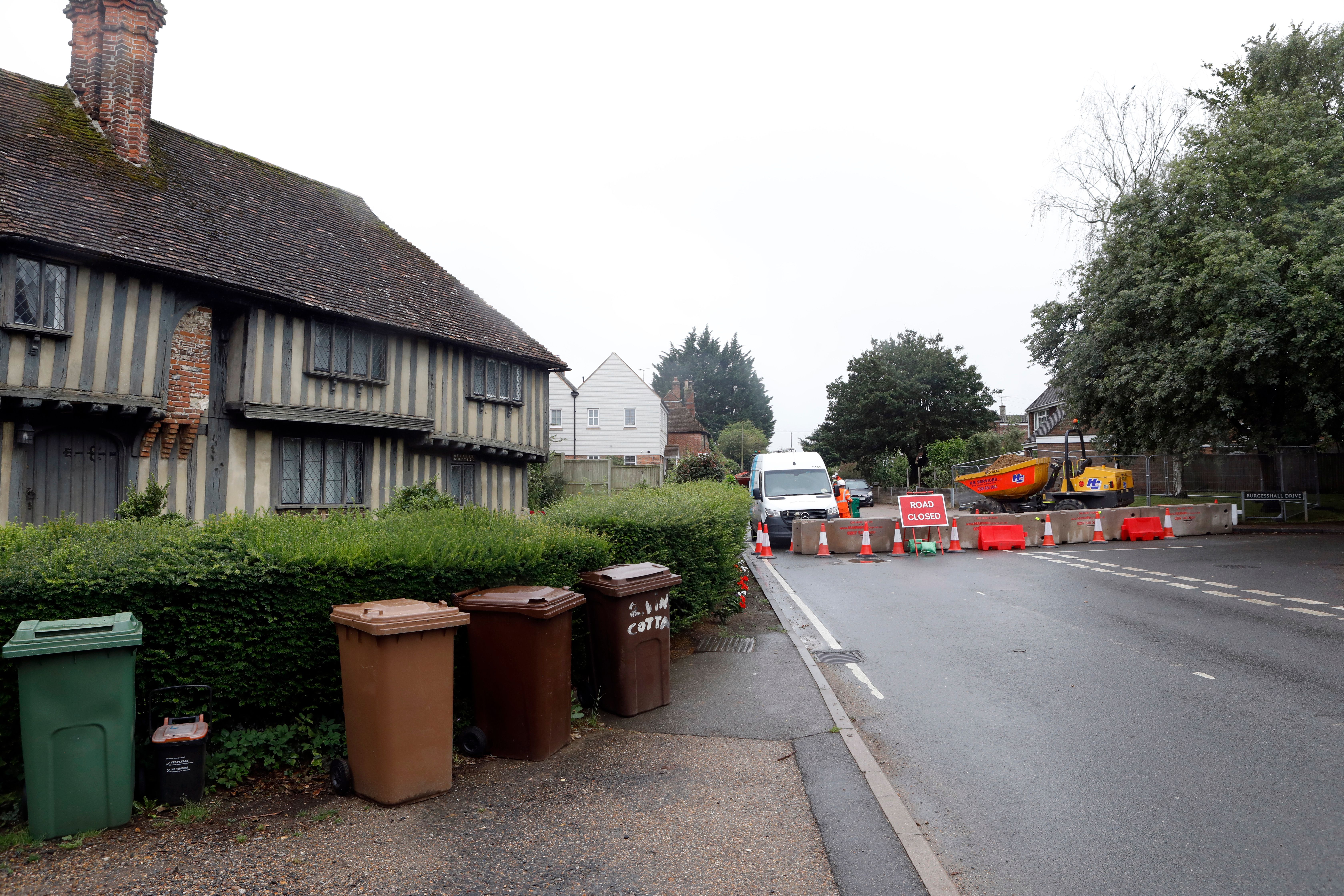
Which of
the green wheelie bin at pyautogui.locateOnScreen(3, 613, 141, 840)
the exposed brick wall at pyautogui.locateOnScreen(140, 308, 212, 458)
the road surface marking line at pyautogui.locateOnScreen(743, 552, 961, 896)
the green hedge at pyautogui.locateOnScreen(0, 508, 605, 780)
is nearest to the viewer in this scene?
the road surface marking line at pyautogui.locateOnScreen(743, 552, 961, 896)

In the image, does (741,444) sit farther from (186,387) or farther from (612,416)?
(186,387)

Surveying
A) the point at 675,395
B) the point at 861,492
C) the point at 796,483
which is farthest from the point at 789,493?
the point at 675,395

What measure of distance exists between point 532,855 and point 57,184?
1319cm

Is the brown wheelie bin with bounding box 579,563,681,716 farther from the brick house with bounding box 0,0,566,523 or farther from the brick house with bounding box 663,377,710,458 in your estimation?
the brick house with bounding box 663,377,710,458

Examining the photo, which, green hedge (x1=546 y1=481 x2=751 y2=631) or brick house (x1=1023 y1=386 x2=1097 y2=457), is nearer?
green hedge (x1=546 y1=481 x2=751 y2=631)

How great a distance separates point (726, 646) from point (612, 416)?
4209 centimetres

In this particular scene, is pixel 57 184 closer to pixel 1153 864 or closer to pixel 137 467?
pixel 137 467

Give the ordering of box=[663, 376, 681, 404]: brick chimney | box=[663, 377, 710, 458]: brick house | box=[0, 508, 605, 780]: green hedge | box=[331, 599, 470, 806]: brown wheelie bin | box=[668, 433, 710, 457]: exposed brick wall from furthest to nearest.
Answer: box=[663, 376, 681, 404]: brick chimney, box=[663, 377, 710, 458]: brick house, box=[668, 433, 710, 457]: exposed brick wall, box=[331, 599, 470, 806]: brown wheelie bin, box=[0, 508, 605, 780]: green hedge

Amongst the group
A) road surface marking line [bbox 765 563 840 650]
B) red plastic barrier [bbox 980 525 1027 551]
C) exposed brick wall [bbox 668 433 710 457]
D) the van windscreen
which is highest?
exposed brick wall [bbox 668 433 710 457]

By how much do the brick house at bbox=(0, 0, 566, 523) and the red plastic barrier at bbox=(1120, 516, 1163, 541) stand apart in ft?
50.1

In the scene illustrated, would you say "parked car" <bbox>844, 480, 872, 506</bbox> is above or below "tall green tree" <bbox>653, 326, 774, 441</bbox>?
below

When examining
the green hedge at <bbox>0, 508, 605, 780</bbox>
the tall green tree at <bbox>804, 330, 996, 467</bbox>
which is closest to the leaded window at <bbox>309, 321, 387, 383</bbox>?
the green hedge at <bbox>0, 508, 605, 780</bbox>

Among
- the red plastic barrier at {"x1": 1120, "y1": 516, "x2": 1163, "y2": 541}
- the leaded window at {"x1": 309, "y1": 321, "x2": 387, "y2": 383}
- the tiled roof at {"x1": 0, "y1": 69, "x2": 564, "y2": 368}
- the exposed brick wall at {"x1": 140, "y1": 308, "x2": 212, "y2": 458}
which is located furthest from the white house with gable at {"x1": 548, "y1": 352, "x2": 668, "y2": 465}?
the exposed brick wall at {"x1": 140, "y1": 308, "x2": 212, "y2": 458}

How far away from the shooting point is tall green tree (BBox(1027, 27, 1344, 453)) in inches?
707
